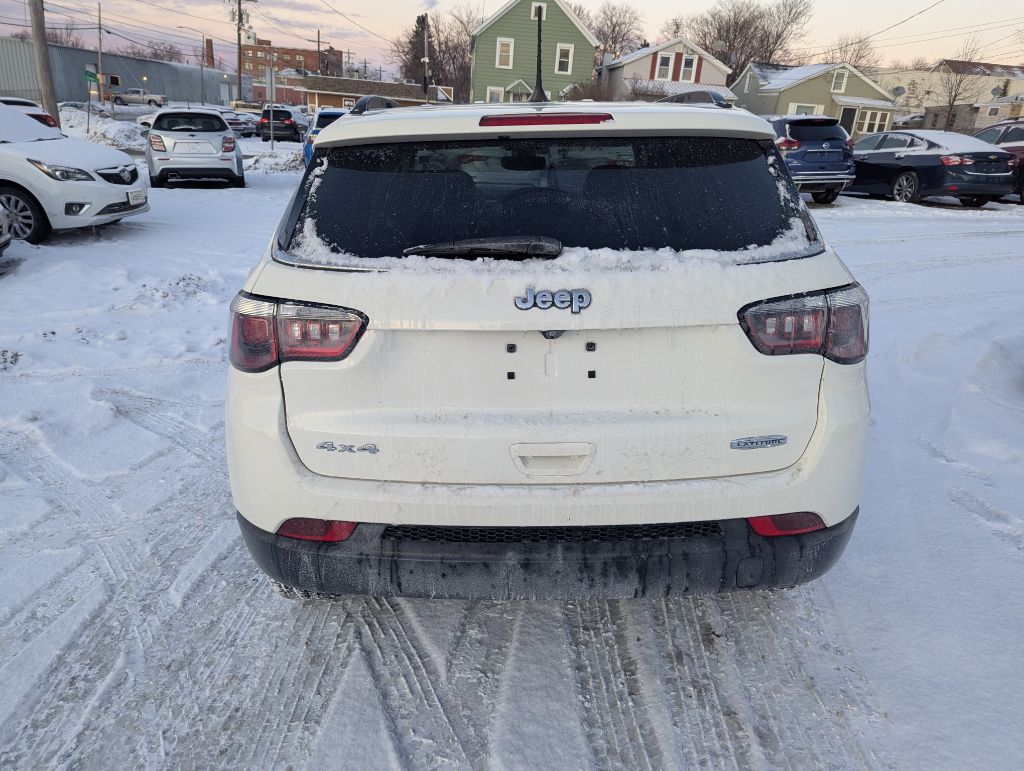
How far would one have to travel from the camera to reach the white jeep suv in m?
1.99

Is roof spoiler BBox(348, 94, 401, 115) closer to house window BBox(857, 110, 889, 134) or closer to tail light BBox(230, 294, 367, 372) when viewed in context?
tail light BBox(230, 294, 367, 372)

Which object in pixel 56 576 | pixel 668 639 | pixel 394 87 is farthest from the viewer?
pixel 394 87

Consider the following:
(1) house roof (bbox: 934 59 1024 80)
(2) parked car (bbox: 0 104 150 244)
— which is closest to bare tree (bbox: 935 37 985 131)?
(1) house roof (bbox: 934 59 1024 80)

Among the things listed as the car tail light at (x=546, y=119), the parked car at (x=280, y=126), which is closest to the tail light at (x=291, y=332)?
the car tail light at (x=546, y=119)

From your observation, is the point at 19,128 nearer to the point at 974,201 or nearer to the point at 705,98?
the point at 705,98

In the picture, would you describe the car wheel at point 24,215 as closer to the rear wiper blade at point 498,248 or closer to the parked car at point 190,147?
the parked car at point 190,147

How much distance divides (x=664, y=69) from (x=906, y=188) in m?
36.8

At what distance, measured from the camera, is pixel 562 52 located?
4409cm

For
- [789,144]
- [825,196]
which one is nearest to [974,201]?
[825,196]

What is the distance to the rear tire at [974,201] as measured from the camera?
15047 millimetres

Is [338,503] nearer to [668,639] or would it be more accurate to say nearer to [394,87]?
[668,639]

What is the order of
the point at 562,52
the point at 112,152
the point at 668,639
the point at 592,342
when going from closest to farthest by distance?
1. the point at 592,342
2. the point at 668,639
3. the point at 112,152
4. the point at 562,52

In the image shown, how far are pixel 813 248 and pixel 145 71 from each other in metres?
82.6

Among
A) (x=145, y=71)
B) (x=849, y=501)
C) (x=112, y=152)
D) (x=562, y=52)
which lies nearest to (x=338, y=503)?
(x=849, y=501)
